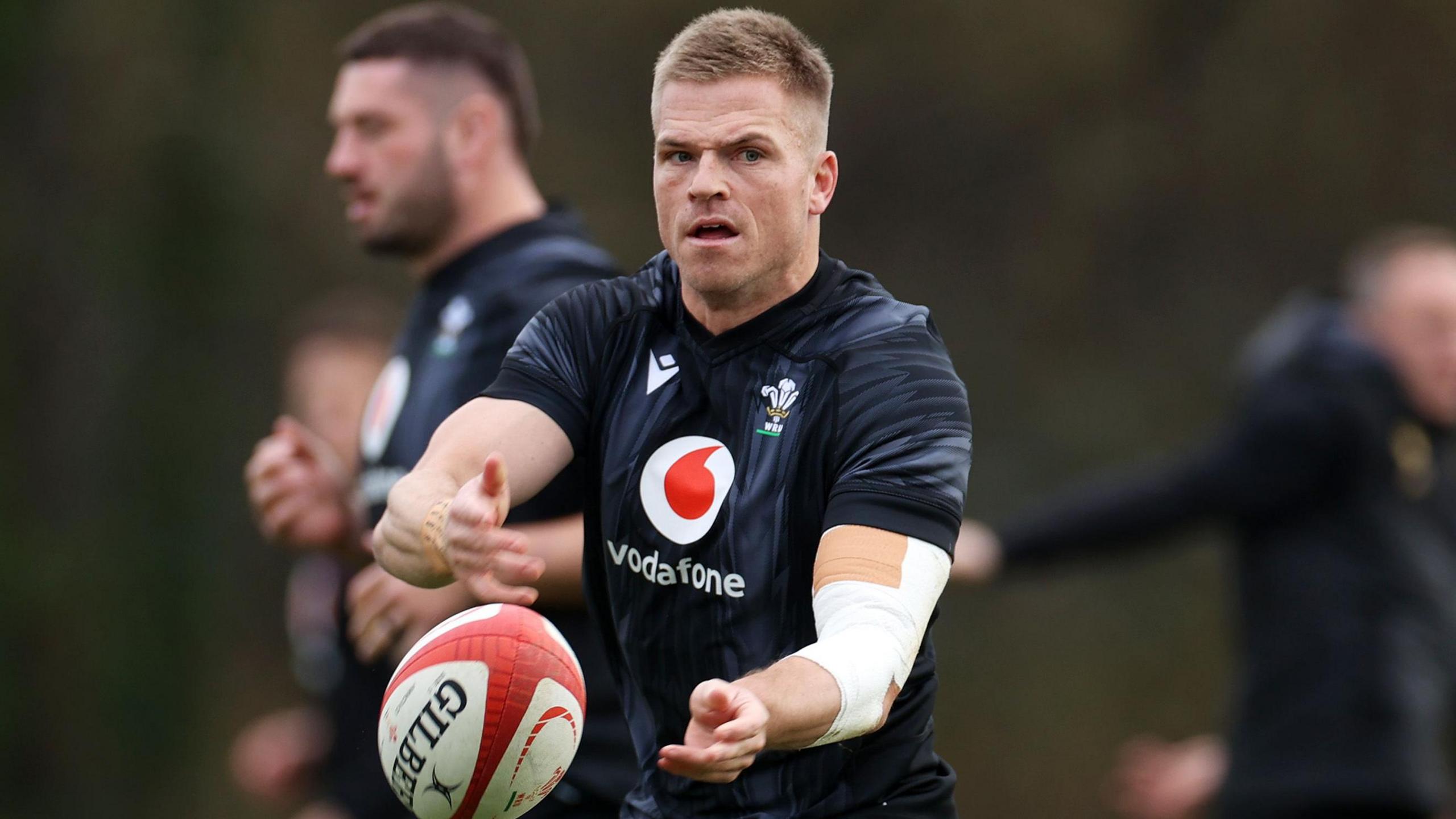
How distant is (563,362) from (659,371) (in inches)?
7.1

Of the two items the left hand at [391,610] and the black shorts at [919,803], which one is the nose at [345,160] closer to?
the left hand at [391,610]

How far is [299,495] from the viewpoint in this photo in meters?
4.64

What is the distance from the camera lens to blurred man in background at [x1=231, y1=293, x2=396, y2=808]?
20.2ft

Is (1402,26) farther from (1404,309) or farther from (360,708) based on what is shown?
(360,708)

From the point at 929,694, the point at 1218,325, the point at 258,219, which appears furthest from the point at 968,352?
the point at 929,694

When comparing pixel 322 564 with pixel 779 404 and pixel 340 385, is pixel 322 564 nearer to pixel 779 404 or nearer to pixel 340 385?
pixel 340 385

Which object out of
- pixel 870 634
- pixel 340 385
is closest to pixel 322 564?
pixel 340 385

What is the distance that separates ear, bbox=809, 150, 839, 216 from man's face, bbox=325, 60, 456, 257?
1.84 metres

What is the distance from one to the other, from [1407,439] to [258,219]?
318 inches

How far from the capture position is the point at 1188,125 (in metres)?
11.5

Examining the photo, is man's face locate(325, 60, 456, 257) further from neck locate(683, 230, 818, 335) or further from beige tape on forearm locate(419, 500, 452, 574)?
beige tape on forearm locate(419, 500, 452, 574)

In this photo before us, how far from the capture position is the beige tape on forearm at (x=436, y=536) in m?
2.85

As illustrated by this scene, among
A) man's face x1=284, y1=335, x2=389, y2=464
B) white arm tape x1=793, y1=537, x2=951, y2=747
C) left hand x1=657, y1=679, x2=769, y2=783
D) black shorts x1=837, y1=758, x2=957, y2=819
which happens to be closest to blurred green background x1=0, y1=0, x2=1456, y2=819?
man's face x1=284, y1=335, x2=389, y2=464

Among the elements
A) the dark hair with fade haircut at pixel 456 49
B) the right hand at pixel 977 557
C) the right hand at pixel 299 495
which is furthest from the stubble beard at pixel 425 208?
the right hand at pixel 977 557
